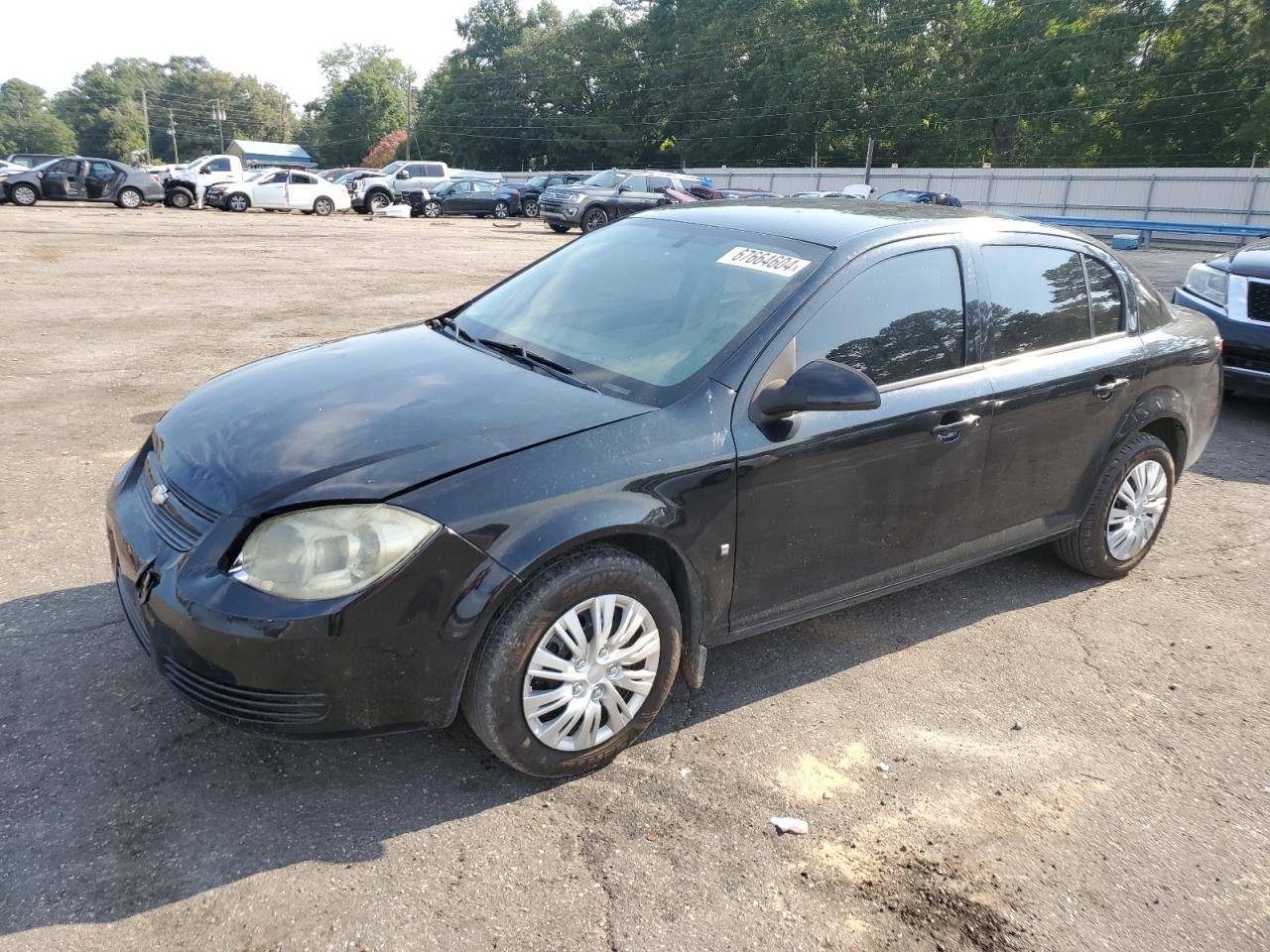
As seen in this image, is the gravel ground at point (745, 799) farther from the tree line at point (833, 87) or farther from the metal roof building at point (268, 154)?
the metal roof building at point (268, 154)

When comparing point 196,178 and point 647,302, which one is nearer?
point 647,302

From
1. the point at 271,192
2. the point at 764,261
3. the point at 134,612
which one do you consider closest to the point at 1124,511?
the point at 764,261

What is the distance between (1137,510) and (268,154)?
9934cm

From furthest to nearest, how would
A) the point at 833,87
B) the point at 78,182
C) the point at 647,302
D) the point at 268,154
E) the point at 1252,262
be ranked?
the point at 268,154, the point at 833,87, the point at 78,182, the point at 1252,262, the point at 647,302

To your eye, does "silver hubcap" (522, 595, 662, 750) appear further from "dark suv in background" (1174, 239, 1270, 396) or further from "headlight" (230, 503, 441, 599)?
"dark suv in background" (1174, 239, 1270, 396)

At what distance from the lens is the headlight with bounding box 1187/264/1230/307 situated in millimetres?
7871

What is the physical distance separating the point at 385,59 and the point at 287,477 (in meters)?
141

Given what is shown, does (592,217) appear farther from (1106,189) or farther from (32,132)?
(32,132)

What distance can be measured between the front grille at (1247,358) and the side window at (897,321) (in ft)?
16.7

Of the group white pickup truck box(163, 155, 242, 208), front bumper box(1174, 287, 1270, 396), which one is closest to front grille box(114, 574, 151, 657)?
front bumper box(1174, 287, 1270, 396)

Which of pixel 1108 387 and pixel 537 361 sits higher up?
pixel 537 361

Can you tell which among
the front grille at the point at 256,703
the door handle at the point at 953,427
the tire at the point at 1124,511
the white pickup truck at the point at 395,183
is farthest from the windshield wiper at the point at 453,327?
the white pickup truck at the point at 395,183

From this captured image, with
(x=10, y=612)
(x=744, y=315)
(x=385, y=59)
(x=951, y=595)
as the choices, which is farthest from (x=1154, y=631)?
(x=385, y=59)

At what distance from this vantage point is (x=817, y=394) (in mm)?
2988
